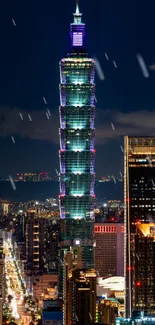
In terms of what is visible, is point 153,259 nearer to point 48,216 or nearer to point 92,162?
point 92,162

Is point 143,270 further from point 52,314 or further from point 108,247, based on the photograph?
point 108,247

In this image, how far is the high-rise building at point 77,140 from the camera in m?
28.0

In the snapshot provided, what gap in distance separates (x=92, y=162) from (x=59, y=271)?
147 inches

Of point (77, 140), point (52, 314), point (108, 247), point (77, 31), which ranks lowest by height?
point (52, 314)

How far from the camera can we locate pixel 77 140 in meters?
28.2

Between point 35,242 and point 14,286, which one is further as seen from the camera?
point 35,242

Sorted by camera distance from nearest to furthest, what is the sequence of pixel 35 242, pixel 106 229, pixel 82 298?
pixel 82 298, pixel 106 229, pixel 35 242

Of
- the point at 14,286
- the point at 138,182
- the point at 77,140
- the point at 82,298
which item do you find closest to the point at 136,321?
the point at 82,298

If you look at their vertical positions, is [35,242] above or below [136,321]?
below

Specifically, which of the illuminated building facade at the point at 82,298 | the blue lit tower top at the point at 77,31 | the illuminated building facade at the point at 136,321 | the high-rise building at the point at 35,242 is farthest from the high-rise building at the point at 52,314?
the blue lit tower top at the point at 77,31

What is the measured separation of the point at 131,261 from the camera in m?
20.8

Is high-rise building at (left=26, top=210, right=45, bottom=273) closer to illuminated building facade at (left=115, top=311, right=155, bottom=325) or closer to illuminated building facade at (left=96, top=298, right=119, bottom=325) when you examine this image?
illuminated building facade at (left=96, top=298, right=119, bottom=325)

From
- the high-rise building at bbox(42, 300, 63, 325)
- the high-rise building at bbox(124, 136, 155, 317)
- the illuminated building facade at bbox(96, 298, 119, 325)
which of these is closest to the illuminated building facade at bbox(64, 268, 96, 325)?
the illuminated building facade at bbox(96, 298, 119, 325)

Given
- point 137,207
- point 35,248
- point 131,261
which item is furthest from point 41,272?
point 131,261
